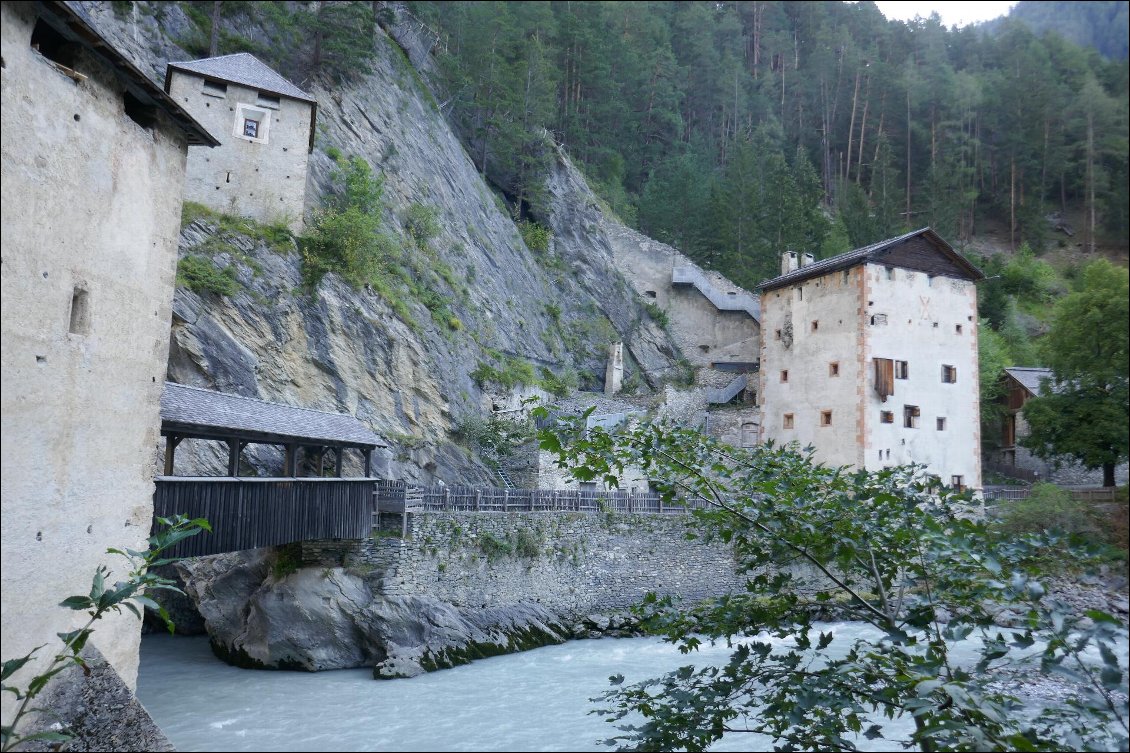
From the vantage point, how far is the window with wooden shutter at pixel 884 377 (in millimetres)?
27719

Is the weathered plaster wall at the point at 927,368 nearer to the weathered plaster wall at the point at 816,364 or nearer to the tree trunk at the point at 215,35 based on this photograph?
the weathered plaster wall at the point at 816,364

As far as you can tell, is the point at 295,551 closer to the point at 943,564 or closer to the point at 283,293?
the point at 283,293

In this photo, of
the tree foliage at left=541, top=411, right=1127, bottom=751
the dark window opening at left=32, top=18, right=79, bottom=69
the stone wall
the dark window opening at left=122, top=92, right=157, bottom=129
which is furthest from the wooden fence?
the dark window opening at left=32, top=18, right=79, bottom=69

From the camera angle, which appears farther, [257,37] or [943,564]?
[257,37]

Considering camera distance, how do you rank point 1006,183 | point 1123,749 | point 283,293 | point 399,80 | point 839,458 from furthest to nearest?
point 1006,183 < point 399,80 < point 839,458 < point 283,293 < point 1123,749

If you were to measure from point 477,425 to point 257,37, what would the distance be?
17.4 meters

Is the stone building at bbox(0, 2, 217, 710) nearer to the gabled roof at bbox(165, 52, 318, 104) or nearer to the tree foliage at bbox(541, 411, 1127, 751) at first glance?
the tree foliage at bbox(541, 411, 1127, 751)

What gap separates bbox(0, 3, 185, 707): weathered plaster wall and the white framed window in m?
15.9

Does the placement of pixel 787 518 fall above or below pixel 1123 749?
above

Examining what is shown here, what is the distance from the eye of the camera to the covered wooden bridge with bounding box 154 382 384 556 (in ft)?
38.7

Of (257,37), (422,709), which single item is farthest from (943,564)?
(257,37)

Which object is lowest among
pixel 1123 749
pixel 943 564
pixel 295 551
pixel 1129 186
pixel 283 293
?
pixel 295 551

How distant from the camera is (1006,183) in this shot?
50.7 m

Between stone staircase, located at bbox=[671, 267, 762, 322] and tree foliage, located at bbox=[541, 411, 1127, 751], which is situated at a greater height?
stone staircase, located at bbox=[671, 267, 762, 322]
